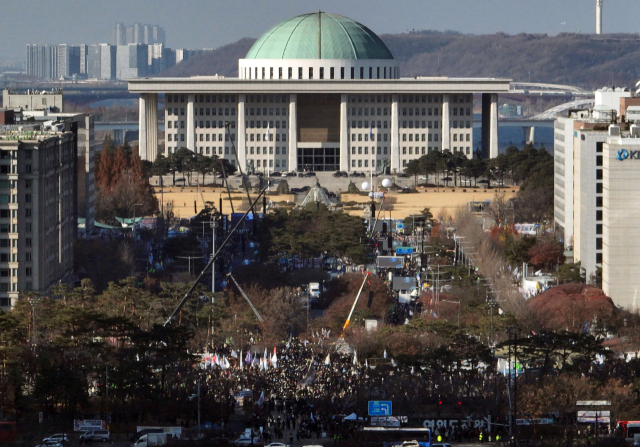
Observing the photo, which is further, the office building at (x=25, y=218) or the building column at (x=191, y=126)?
the building column at (x=191, y=126)

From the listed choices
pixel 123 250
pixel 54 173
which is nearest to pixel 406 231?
pixel 123 250

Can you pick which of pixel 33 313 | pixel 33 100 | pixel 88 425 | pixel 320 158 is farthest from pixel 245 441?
pixel 320 158

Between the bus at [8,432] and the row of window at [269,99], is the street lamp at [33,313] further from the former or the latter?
the row of window at [269,99]

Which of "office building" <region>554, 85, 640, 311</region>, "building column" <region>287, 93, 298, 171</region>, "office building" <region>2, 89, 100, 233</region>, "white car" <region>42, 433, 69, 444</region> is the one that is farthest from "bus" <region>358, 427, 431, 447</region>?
"building column" <region>287, 93, 298, 171</region>

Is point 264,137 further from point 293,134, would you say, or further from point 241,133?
point 293,134

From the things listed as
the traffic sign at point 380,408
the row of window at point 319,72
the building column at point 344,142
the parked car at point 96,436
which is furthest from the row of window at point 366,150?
the parked car at point 96,436

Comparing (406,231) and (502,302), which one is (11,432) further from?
(406,231)
